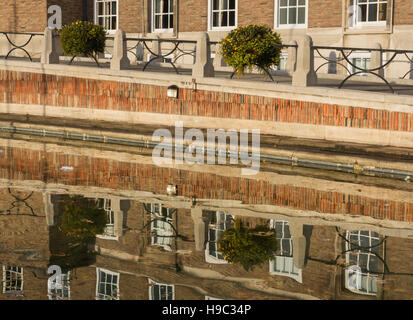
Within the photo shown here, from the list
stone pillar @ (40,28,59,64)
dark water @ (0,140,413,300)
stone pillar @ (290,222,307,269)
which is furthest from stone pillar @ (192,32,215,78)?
stone pillar @ (290,222,307,269)

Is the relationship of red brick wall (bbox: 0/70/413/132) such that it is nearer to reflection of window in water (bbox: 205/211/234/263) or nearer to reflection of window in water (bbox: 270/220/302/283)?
reflection of window in water (bbox: 205/211/234/263)

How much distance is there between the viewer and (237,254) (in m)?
7.73

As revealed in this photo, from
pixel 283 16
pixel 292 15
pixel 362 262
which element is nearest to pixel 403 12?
pixel 292 15

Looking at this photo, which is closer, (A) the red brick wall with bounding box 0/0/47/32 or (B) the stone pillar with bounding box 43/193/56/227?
(B) the stone pillar with bounding box 43/193/56/227

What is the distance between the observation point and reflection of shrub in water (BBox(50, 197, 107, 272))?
7457mm

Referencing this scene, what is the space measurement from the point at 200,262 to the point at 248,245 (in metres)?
0.84

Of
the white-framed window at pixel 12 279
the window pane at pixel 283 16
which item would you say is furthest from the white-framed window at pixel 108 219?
the window pane at pixel 283 16

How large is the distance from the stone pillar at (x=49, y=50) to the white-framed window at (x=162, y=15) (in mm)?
8924

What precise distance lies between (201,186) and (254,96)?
17.0 feet

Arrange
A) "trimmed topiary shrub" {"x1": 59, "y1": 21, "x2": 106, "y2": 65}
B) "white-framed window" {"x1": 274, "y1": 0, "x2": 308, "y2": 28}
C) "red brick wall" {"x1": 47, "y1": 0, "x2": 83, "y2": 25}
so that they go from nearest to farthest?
1. "trimmed topiary shrub" {"x1": 59, "y1": 21, "x2": 106, "y2": 65}
2. "white-framed window" {"x1": 274, "y1": 0, "x2": 308, "y2": 28}
3. "red brick wall" {"x1": 47, "y1": 0, "x2": 83, "y2": 25}

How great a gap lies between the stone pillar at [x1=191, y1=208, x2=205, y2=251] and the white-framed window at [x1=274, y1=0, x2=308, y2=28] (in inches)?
668

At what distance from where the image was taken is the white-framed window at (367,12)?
24.0 m

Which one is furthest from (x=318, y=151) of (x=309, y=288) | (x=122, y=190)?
(x=309, y=288)

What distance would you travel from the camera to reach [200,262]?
7.44 meters
